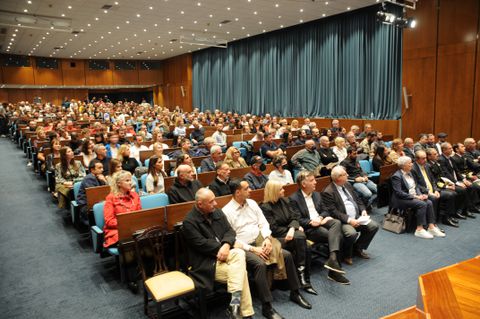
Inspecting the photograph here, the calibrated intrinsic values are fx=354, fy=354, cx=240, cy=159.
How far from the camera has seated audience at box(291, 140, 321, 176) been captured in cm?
629

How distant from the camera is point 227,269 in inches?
117

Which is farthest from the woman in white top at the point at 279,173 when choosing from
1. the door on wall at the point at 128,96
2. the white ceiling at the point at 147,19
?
the door on wall at the point at 128,96

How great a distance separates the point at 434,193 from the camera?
5371mm

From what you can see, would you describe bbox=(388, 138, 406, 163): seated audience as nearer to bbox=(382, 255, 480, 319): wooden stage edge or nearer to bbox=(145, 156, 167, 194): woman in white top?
bbox=(145, 156, 167, 194): woman in white top

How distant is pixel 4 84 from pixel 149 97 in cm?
1000

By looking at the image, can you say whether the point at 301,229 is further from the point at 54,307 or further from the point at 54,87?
the point at 54,87

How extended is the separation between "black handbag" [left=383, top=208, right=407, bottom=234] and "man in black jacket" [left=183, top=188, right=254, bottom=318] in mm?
2945

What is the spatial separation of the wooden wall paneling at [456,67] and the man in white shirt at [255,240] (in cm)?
821

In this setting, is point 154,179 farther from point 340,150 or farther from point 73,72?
point 73,72

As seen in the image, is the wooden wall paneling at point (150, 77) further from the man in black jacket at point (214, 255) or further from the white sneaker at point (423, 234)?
the man in black jacket at point (214, 255)

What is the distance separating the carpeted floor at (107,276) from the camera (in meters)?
3.17

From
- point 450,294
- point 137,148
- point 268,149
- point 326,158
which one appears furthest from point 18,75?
point 450,294

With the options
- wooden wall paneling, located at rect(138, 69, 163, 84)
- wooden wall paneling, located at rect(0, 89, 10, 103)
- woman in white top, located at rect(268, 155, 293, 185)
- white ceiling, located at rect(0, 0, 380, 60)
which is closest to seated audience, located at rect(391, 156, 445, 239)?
woman in white top, located at rect(268, 155, 293, 185)

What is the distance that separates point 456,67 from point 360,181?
231 inches
